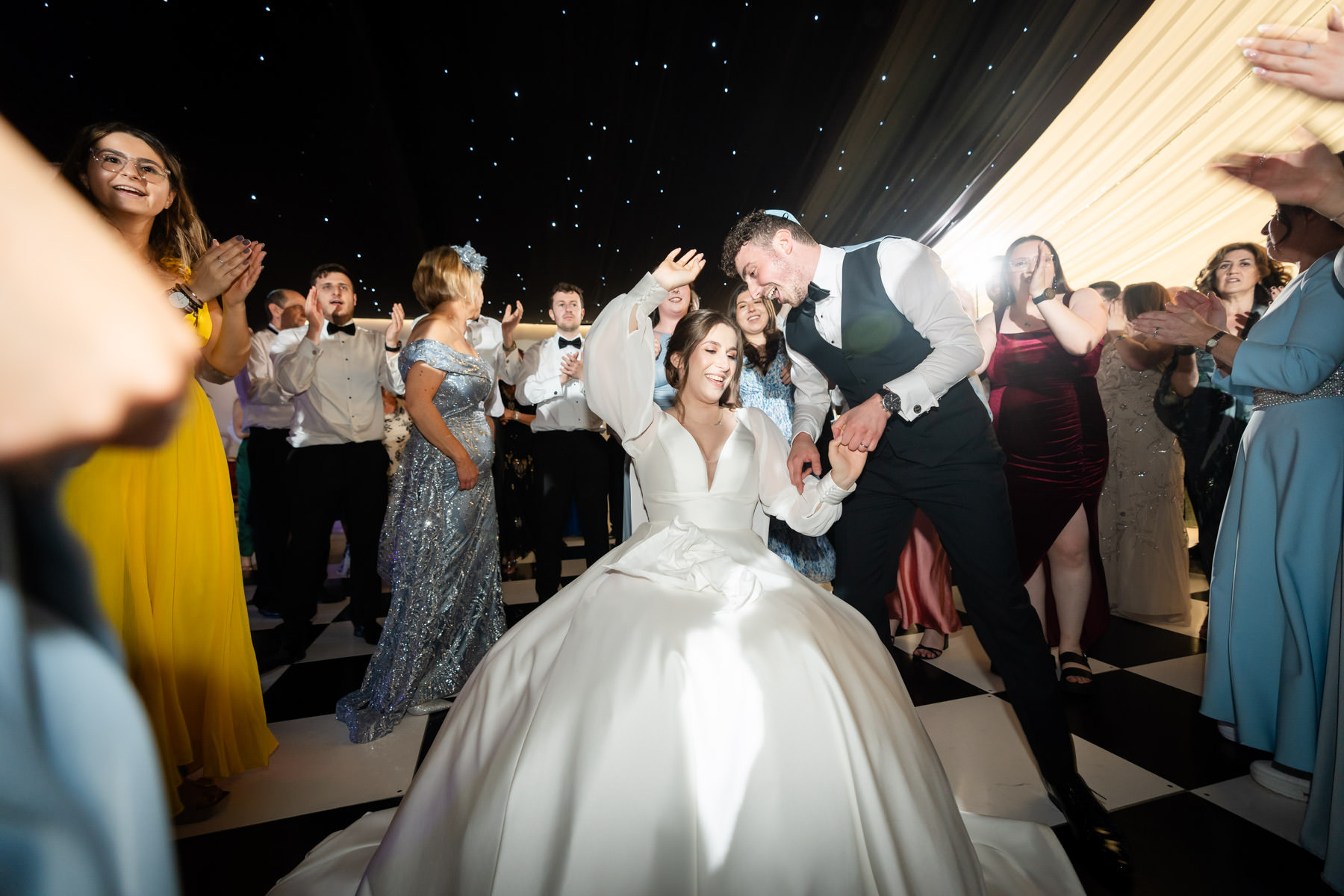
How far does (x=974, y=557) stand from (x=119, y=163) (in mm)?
1926

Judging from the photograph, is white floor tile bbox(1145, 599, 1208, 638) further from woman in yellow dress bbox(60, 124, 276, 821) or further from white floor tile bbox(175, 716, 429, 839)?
woman in yellow dress bbox(60, 124, 276, 821)

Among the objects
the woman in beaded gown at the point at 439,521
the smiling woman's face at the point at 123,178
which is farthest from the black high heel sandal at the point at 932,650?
the smiling woman's face at the point at 123,178

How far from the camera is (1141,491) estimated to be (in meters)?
2.55

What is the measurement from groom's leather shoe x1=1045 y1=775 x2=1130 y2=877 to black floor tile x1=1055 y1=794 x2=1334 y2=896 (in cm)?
2

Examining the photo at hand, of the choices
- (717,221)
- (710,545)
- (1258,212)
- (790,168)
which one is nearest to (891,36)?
(790,168)

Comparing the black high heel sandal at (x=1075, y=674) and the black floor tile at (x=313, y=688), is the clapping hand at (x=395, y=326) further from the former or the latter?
the black high heel sandal at (x=1075, y=674)

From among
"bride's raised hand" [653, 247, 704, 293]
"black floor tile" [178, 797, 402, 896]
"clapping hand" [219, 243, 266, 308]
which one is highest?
"clapping hand" [219, 243, 266, 308]

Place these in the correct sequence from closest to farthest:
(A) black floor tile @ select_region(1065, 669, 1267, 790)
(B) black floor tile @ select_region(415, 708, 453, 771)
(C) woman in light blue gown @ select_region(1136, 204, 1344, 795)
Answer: (C) woman in light blue gown @ select_region(1136, 204, 1344, 795)
(A) black floor tile @ select_region(1065, 669, 1267, 790)
(B) black floor tile @ select_region(415, 708, 453, 771)

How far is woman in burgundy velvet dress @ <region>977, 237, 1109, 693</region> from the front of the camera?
175 cm

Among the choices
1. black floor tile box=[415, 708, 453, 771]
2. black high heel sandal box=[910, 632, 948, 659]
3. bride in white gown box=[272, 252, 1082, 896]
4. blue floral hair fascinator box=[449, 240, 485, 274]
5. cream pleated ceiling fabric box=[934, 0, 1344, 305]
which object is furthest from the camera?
black high heel sandal box=[910, 632, 948, 659]

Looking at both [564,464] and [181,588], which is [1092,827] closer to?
[181,588]

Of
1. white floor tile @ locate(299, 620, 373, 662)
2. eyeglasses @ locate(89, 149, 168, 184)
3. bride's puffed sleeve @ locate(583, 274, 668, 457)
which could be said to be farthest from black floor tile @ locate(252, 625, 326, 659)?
bride's puffed sleeve @ locate(583, 274, 668, 457)

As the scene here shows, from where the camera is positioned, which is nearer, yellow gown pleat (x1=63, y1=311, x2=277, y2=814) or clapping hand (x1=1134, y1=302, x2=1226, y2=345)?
yellow gown pleat (x1=63, y1=311, x2=277, y2=814)

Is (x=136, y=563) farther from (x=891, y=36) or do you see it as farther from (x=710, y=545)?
(x=891, y=36)
